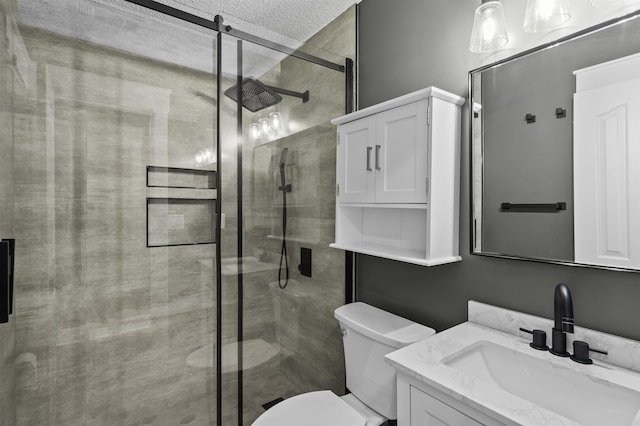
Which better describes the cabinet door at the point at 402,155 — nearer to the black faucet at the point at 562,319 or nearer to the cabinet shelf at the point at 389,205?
the cabinet shelf at the point at 389,205

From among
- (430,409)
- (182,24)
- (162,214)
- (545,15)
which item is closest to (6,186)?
(162,214)

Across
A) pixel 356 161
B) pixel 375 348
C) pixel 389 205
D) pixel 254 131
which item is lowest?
pixel 375 348

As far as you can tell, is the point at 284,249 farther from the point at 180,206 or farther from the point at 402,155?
the point at 402,155

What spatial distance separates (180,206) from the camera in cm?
158

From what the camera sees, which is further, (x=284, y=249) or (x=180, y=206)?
(x=284, y=249)

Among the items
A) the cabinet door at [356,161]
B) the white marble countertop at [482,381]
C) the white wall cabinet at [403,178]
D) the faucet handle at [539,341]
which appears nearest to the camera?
the white marble countertop at [482,381]

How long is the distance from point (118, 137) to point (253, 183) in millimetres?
626

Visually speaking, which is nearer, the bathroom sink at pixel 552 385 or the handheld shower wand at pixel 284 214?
the bathroom sink at pixel 552 385

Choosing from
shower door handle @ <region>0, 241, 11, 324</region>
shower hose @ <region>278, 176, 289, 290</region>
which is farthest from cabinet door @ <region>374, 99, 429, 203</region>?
shower door handle @ <region>0, 241, 11, 324</region>

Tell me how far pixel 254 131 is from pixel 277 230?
513 mm

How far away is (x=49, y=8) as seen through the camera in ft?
4.25

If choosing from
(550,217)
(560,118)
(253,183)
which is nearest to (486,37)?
(560,118)

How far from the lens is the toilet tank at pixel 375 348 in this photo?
133cm

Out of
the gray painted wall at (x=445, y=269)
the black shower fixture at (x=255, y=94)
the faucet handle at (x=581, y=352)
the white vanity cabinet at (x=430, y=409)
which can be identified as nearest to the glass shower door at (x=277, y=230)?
the black shower fixture at (x=255, y=94)
